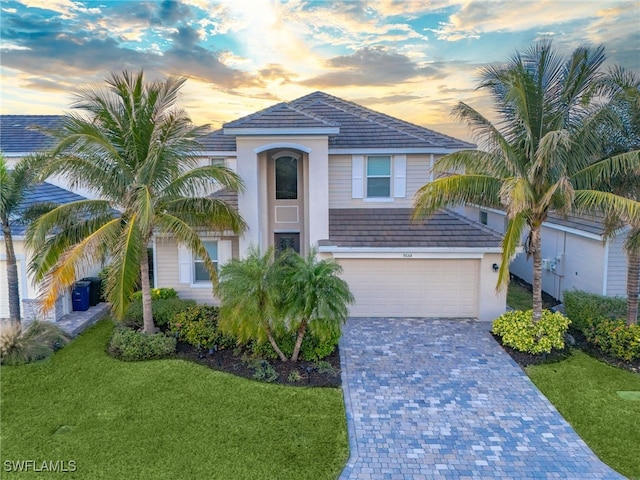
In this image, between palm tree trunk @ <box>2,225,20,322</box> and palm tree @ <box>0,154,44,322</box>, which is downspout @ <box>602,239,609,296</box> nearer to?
palm tree @ <box>0,154,44,322</box>

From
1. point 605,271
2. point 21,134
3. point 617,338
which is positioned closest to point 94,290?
point 21,134

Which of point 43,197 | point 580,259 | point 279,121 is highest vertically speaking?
point 279,121

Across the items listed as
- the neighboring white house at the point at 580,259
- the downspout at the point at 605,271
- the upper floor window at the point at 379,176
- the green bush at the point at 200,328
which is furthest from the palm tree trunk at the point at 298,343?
the downspout at the point at 605,271

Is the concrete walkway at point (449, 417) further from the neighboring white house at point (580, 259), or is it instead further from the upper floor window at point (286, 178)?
the upper floor window at point (286, 178)

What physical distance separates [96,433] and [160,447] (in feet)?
4.66

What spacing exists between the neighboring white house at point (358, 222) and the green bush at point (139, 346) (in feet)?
11.6

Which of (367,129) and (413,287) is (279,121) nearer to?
(367,129)

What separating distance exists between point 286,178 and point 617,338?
1179 centimetres

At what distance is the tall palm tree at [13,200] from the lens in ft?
35.4

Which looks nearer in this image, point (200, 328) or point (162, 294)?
point (200, 328)

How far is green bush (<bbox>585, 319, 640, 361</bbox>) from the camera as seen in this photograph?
10438mm

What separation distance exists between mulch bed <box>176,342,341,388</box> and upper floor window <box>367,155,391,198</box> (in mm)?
7023

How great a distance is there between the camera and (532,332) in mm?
10922

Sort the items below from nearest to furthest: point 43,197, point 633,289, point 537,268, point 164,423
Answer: point 164,423 < point 633,289 < point 537,268 < point 43,197
